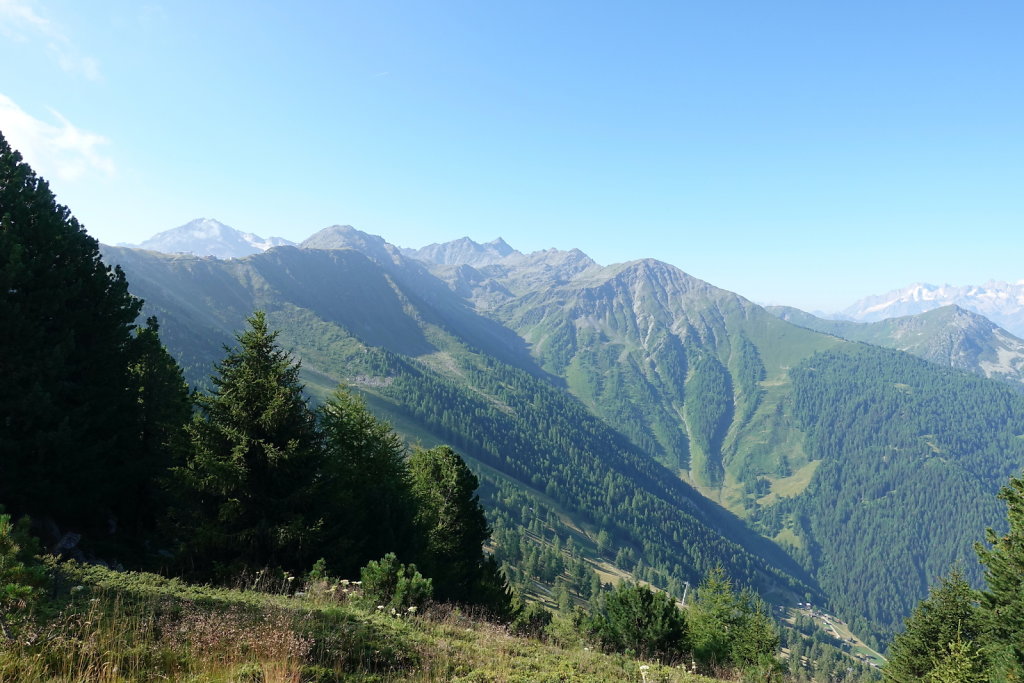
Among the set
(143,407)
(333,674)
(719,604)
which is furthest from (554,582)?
(333,674)

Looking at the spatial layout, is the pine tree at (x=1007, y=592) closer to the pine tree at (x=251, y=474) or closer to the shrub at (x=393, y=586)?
the shrub at (x=393, y=586)

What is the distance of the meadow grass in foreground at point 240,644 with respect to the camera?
6684 mm

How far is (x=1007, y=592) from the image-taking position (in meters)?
21.7

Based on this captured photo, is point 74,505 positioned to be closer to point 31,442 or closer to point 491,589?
point 31,442

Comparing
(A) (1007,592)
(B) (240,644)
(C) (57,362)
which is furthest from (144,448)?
(A) (1007,592)

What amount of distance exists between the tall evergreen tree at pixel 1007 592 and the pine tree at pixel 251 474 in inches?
1102

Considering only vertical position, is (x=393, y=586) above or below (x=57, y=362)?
below

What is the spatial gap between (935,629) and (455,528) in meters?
28.0

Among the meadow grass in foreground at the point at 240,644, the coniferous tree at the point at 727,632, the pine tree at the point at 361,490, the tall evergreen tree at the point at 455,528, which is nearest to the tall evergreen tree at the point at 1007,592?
the coniferous tree at the point at 727,632

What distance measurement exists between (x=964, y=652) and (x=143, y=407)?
127 ft

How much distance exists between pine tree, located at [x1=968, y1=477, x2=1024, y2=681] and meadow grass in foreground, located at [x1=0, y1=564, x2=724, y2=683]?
17.0 m

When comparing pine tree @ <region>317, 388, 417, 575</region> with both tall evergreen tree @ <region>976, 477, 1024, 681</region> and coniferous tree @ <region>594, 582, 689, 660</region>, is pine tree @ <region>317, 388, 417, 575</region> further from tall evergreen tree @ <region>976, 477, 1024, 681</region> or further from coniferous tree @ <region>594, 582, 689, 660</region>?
tall evergreen tree @ <region>976, 477, 1024, 681</region>

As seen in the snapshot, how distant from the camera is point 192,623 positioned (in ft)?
29.1

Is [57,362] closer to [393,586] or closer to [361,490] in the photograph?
[361,490]
